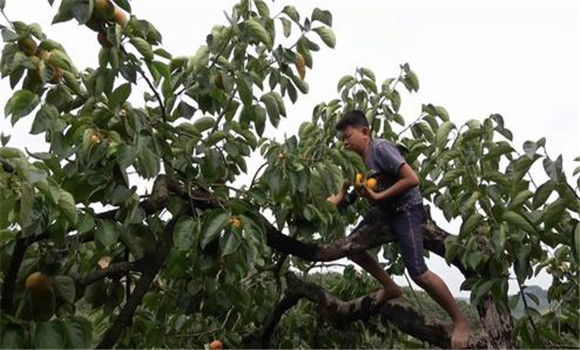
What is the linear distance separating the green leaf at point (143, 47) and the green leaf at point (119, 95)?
4.1 inches

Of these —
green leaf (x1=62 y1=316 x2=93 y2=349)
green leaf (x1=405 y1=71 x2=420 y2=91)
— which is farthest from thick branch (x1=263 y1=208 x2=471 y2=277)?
green leaf (x1=62 y1=316 x2=93 y2=349)

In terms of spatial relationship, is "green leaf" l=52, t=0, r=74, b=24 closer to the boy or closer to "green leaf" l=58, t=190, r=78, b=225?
"green leaf" l=58, t=190, r=78, b=225

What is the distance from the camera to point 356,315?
2.88 metres

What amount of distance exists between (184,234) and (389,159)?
1000 mm

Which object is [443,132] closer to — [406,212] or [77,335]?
[406,212]

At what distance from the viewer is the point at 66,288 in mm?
1736

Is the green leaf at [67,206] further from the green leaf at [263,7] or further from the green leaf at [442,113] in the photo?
the green leaf at [442,113]

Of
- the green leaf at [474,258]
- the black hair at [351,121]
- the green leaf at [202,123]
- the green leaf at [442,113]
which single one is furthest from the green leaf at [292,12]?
the green leaf at [474,258]

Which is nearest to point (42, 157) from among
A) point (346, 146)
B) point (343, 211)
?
point (346, 146)

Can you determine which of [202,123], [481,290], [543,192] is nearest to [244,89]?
[202,123]

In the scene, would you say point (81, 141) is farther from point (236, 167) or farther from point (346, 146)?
point (346, 146)

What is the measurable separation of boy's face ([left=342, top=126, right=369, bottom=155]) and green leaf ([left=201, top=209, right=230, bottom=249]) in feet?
3.52

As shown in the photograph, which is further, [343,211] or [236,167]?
[343,211]

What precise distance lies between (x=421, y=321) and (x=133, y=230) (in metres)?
1.31
